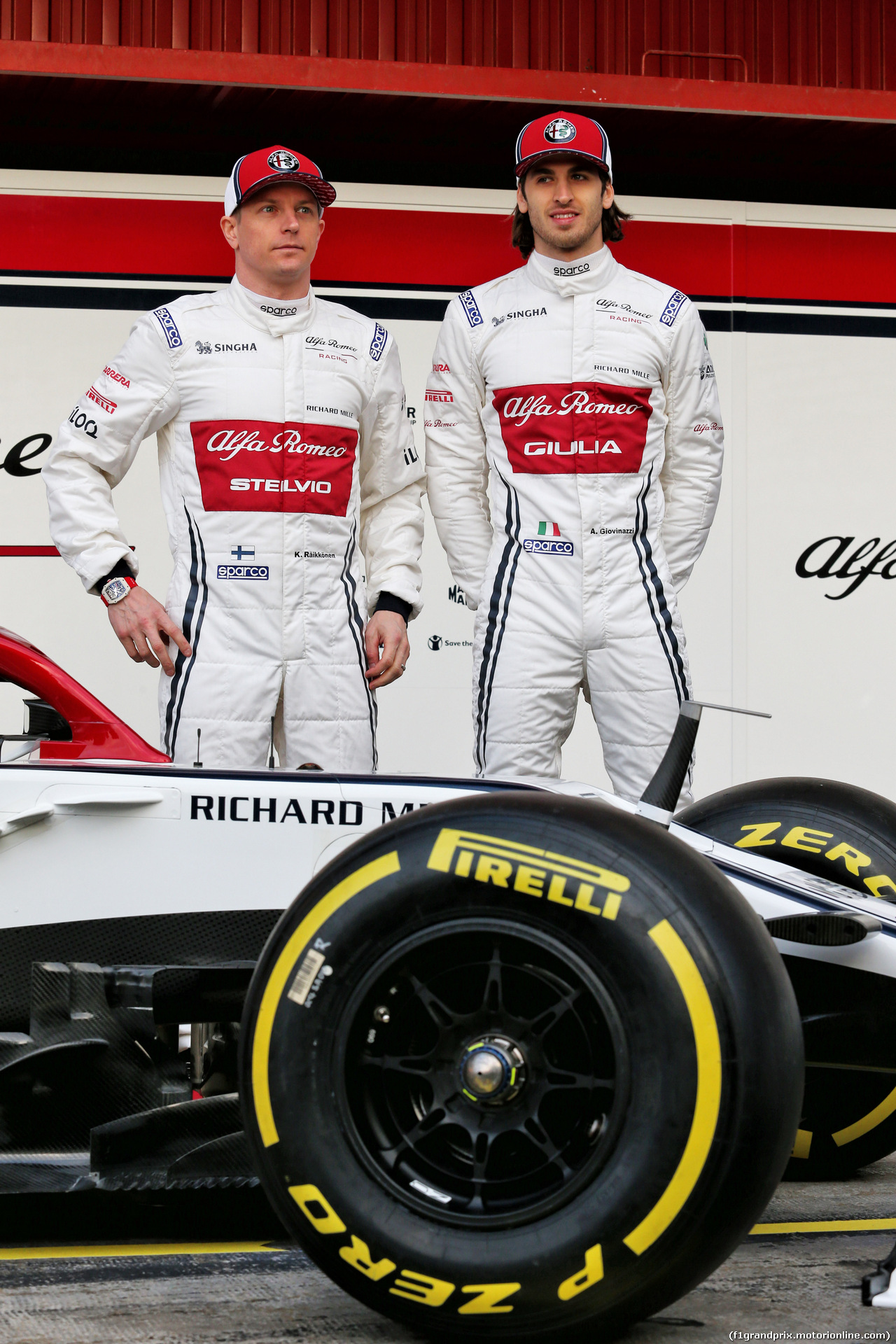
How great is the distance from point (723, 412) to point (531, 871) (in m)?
3.92

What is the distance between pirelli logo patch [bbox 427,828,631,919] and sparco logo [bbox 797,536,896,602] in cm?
384

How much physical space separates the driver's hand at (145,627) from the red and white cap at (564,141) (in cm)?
149

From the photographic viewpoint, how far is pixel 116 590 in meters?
3.64

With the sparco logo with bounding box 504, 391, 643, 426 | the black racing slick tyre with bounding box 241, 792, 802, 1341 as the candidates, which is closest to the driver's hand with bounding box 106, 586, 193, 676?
the sparco logo with bounding box 504, 391, 643, 426

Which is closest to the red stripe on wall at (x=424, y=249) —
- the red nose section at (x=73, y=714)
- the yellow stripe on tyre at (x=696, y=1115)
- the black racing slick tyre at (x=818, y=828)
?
the red nose section at (x=73, y=714)

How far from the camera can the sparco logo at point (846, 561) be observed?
5.57 meters

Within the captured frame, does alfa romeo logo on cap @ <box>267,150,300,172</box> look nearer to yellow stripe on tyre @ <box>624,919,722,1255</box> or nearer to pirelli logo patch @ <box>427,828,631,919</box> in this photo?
pirelli logo patch @ <box>427,828,631,919</box>

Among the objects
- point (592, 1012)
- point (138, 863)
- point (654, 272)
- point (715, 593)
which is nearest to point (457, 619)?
point (715, 593)

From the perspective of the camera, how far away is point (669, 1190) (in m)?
1.78

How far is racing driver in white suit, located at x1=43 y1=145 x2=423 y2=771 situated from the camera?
366cm

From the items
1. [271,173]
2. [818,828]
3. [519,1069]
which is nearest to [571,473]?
[271,173]

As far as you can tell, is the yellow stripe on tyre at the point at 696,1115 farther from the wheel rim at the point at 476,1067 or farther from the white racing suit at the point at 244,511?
the white racing suit at the point at 244,511

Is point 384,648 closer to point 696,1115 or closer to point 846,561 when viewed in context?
point 696,1115

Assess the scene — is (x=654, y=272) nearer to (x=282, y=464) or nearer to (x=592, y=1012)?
(x=282, y=464)
